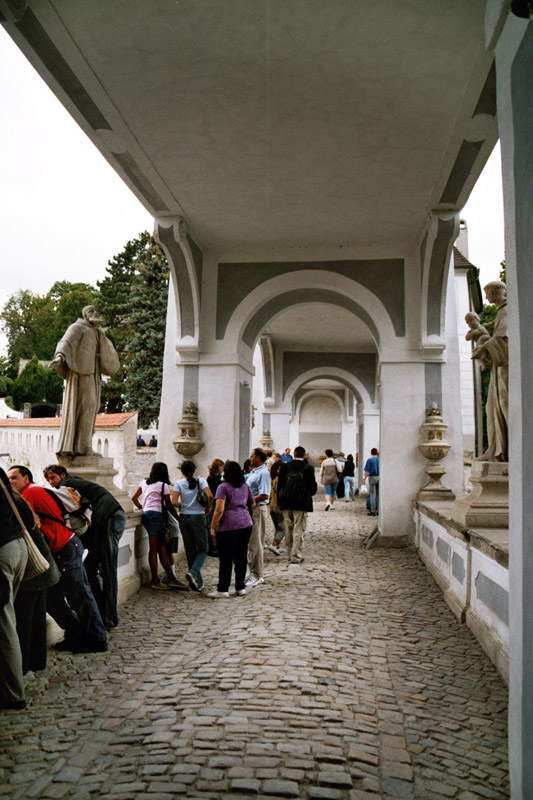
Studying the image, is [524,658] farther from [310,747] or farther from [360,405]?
[360,405]

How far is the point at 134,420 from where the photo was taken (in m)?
15.0

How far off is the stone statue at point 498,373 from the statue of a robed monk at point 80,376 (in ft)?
11.9

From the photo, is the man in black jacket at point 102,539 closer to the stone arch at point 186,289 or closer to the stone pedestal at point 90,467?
the stone pedestal at point 90,467

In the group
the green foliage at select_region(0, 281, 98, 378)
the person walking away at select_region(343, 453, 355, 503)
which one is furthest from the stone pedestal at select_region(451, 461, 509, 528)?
the green foliage at select_region(0, 281, 98, 378)

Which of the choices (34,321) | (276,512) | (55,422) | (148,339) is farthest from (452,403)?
(34,321)

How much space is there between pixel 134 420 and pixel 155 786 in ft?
40.8

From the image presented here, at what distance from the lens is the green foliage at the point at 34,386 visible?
154 ft

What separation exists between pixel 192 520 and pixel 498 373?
3.46 m

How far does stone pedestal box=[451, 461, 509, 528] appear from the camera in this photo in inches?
227

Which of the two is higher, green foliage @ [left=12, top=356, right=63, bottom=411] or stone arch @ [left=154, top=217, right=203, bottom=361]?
green foliage @ [left=12, top=356, right=63, bottom=411]

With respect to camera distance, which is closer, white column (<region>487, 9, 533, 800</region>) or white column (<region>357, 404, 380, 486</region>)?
white column (<region>487, 9, 533, 800</region>)

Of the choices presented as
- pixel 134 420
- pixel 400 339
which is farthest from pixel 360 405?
pixel 400 339

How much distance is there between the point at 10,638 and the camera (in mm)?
3873

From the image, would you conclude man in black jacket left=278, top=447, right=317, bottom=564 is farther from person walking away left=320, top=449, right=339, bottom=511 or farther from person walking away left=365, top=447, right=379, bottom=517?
person walking away left=320, top=449, right=339, bottom=511
